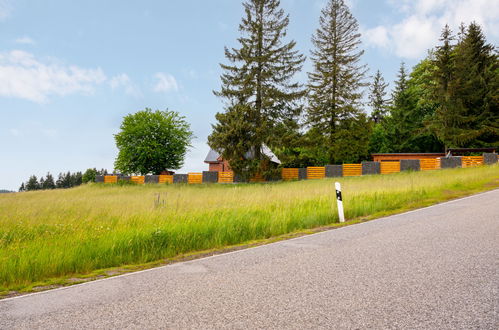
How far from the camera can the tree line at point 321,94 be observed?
3388 cm

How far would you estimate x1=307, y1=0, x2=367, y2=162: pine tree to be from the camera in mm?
39250

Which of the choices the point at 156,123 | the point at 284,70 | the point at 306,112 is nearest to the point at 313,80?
the point at 306,112

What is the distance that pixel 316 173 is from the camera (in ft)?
122

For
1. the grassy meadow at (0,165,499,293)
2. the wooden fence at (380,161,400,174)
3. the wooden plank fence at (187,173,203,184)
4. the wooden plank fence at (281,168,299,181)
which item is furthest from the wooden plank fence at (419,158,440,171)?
the wooden plank fence at (187,173,203,184)

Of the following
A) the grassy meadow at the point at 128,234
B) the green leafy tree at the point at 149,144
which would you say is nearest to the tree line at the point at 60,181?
the green leafy tree at the point at 149,144

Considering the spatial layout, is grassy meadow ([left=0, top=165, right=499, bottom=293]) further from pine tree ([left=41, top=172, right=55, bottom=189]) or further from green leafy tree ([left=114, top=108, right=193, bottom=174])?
pine tree ([left=41, top=172, right=55, bottom=189])

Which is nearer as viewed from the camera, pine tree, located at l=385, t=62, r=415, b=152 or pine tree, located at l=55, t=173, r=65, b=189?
pine tree, located at l=385, t=62, r=415, b=152

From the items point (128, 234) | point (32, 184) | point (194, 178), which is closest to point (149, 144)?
point (194, 178)

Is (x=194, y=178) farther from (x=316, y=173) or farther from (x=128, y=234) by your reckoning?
(x=128, y=234)

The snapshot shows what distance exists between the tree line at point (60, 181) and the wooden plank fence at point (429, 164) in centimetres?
10399

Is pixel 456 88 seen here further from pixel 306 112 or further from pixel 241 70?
pixel 241 70

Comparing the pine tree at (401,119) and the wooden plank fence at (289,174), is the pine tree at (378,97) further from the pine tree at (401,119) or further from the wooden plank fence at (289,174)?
the wooden plank fence at (289,174)

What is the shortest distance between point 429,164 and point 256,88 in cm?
1832

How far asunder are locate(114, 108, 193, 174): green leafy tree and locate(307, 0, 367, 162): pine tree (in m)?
25.5
